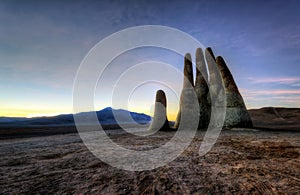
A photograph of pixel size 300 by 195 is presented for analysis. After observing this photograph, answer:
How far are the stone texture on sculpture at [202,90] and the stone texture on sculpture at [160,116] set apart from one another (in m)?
3.38

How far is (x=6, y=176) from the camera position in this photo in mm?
4965

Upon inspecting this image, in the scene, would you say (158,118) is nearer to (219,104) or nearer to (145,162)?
(219,104)

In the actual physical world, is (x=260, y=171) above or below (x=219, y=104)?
below

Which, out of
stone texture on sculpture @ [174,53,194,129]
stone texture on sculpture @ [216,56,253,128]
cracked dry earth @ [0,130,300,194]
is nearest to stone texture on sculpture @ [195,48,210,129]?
stone texture on sculpture @ [174,53,194,129]

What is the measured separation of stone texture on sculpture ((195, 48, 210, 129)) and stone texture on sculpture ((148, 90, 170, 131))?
3.38 meters

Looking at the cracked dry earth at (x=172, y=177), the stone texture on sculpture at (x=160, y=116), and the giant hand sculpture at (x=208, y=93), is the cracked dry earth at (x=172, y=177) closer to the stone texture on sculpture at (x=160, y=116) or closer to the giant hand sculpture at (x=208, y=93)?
the giant hand sculpture at (x=208, y=93)

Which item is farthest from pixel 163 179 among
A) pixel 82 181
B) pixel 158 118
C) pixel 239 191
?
pixel 158 118

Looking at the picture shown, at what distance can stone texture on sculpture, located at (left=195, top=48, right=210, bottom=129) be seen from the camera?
56.6 ft

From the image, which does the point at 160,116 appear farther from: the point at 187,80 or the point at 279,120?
the point at 279,120

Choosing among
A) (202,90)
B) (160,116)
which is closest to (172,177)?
(160,116)

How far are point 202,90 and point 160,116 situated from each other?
5.09m

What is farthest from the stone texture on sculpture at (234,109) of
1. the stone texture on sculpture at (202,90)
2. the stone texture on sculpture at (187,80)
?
the stone texture on sculpture at (187,80)

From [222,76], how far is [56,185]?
16.9 metres

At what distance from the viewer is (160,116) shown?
17594mm
